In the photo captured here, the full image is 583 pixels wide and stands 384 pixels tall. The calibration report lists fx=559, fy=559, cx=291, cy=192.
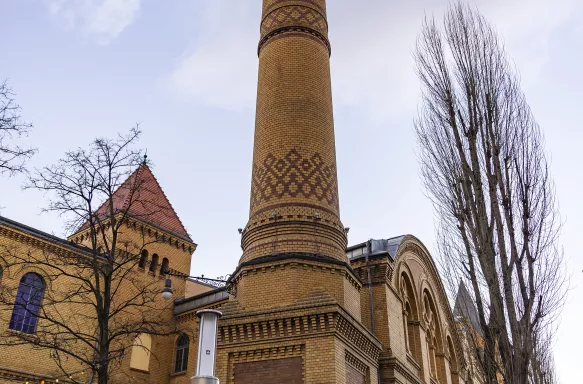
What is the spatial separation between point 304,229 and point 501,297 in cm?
431

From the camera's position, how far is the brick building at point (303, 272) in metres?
11.2

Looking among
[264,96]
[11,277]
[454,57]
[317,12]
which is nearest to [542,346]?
[454,57]

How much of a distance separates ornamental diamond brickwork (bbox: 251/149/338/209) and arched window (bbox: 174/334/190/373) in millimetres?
11799

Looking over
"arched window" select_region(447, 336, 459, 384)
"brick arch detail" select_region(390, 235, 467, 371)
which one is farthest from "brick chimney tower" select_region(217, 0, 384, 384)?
"arched window" select_region(447, 336, 459, 384)

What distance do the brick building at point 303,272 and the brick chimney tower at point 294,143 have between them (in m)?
Result: 0.03

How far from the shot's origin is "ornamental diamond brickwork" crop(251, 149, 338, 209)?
1307 centimetres

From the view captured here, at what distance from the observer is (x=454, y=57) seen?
1345 cm

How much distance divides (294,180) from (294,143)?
100 centimetres

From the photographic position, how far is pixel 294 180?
13.1 m

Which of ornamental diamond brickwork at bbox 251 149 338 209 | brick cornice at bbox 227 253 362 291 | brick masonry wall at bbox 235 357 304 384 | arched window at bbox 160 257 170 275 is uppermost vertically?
arched window at bbox 160 257 170 275

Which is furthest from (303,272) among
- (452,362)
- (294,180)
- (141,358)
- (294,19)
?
(141,358)

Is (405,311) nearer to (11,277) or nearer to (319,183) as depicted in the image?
(319,183)

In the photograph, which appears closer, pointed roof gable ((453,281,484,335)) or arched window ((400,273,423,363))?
pointed roof gable ((453,281,484,335))

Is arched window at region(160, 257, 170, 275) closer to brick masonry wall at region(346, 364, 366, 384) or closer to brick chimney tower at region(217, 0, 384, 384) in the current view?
brick chimney tower at region(217, 0, 384, 384)
